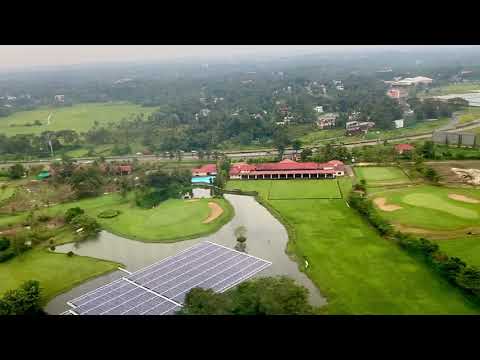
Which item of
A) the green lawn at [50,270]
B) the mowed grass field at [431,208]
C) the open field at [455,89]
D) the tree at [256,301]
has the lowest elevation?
the green lawn at [50,270]

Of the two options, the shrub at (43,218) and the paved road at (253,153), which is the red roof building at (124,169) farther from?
the shrub at (43,218)

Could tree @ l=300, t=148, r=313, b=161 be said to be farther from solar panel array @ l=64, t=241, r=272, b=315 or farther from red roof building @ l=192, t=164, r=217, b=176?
solar panel array @ l=64, t=241, r=272, b=315

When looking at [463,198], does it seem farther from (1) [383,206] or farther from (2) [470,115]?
(2) [470,115]

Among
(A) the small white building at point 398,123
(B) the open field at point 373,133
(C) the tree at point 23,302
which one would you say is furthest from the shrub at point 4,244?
(A) the small white building at point 398,123

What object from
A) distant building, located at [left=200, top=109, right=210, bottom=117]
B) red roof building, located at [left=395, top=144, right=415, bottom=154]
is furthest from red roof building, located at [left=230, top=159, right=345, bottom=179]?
distant building, located at [left=200, top=109, right=210, bottom=117]
